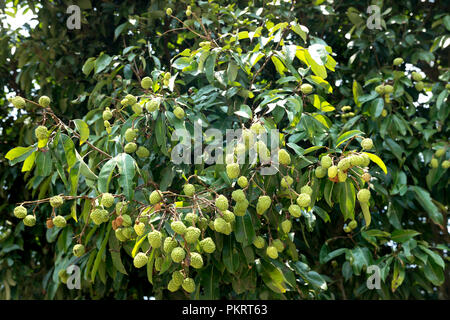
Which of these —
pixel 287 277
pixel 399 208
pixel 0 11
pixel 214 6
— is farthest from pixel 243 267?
pixel 0 11

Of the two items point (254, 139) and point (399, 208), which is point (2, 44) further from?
point (399, 208)

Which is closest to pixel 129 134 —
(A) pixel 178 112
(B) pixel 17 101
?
(A) pixel 178 112

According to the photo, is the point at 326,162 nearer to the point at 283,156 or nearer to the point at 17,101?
the point at 283,156

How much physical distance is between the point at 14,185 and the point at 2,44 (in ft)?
2.44

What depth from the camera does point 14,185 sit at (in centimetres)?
271

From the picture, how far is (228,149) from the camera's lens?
58.0 inches

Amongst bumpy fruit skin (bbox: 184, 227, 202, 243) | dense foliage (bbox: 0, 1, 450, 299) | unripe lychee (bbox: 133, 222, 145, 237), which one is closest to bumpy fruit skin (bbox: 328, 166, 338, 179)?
dense foliage (bbox: 0, 1, 450, 299)

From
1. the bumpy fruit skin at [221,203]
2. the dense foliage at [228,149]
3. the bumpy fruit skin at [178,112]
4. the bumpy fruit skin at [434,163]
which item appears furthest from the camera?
the bumpy fruit skin at [434,163]

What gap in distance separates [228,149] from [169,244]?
336 millimetres

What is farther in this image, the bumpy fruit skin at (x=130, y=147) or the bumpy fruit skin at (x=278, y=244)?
the bumpy fruit skin at (x=278, y=244)

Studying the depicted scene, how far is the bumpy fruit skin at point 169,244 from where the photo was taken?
1.32m

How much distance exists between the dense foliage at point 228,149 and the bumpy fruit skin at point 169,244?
1 cm

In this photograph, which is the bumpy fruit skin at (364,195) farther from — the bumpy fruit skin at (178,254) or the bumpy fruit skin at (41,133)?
the bumpy fruit skin at (41,133)

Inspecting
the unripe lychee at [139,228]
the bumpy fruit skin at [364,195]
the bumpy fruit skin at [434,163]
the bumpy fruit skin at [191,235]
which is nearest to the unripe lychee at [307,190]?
the bumpy fruit skin at [364,195]
